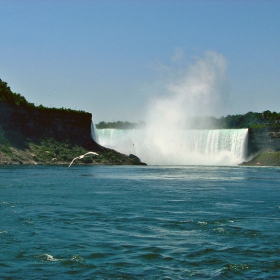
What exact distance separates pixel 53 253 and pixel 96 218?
248 inches

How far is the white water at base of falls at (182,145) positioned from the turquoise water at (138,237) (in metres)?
62.8

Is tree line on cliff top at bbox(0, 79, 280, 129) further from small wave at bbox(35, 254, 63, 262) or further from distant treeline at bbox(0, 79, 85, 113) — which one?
small wave at bbox(35, 254, 63, 262)

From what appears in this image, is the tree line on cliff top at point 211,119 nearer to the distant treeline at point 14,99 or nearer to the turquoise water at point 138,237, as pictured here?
the distant treeline at point 14,99

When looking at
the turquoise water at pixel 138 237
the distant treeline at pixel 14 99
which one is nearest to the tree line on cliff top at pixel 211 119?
the distant treeline at pixel 14 99

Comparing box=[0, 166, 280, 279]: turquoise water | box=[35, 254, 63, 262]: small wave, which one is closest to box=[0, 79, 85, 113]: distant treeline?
box=[0, 166, 280, 279]: turquoise water

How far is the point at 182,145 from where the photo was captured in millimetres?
97312

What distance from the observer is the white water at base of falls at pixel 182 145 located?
298 ft

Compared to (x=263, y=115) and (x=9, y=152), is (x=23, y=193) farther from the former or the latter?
(x=263, y=115)

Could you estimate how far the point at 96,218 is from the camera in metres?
20.8

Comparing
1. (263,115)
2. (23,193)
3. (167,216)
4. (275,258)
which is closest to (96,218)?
(167,216)

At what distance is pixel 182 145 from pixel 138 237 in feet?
266

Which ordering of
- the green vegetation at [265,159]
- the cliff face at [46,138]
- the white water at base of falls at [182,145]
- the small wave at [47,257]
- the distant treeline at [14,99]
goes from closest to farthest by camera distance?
the small wave at [47,257], the cliff face at [46,138], the green vegetation at [265,159], the distant treeline at [14,99], the white water at base of falls at [182,145]

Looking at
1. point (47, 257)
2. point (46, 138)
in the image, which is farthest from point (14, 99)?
point (47, 257)

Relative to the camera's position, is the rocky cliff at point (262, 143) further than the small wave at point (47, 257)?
Yes
